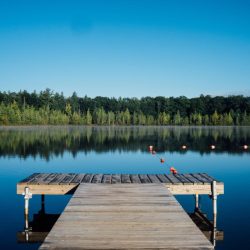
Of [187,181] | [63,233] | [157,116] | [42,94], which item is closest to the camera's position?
[63,233]

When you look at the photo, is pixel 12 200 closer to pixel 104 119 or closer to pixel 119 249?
pixel 119 249

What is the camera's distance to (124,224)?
679cm

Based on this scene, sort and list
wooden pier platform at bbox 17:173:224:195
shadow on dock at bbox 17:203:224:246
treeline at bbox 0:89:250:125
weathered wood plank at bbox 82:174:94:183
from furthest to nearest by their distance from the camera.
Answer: treeline at bbox 0:89:250:125 → weathered wood plank at bbox 82:174:94:183 → wooden pier platform at bbox 17:173:224:195 → shadow on dock at bbox 17:203:224:246

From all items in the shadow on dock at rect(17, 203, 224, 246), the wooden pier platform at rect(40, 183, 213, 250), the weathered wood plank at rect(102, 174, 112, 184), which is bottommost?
the shadow on dock at rect(17, 203, 224, 246)

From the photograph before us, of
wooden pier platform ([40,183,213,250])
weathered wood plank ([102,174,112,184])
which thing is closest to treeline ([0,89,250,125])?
weathered wood plank ([102,174,112,184])

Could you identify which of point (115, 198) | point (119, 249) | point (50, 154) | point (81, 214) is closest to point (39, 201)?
point (115, 198)

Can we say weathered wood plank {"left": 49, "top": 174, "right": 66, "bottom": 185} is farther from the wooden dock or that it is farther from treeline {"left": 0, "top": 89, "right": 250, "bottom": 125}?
treeline {"left": 0, "top": 89, "right": 250, "bottom": 125}

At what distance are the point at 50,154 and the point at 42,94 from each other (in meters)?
77.7

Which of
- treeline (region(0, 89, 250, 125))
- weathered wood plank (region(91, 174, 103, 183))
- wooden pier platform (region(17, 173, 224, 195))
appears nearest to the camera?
wooden pier platform (region(17, 173, 224, 195))

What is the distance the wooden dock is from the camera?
5.85 metres

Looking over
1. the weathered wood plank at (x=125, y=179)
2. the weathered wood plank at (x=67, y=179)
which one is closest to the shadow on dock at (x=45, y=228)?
the weathered wood plank at (x=67, y=179)

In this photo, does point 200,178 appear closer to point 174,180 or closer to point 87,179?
point 174,180

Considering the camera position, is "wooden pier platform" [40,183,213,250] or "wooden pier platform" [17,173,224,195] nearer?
"wooden pier platform" [40,183,213,250]

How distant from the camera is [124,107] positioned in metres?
122
